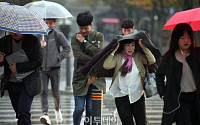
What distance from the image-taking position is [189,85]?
460cm

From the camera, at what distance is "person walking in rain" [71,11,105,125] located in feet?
19.1

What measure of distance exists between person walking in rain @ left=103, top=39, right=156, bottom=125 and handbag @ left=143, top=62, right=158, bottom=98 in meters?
0.09

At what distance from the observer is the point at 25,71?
5.30m

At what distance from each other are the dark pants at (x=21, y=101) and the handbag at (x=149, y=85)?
5.29 feet

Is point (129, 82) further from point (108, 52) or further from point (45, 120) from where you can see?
point (45, 120)

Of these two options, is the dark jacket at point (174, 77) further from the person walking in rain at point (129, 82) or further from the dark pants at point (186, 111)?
the person walking in rain at point (129, 82)

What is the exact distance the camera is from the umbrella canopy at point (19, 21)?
4902 mm

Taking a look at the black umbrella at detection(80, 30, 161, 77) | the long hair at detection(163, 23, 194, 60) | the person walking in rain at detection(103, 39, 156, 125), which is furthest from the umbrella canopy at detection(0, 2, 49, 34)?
the long hair at detection(163, 23, 194, 60)

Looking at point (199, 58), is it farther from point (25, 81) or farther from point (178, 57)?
point (25, 81)

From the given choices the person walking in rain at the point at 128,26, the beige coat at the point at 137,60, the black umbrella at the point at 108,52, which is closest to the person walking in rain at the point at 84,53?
the black umbrella at the point at 108,52

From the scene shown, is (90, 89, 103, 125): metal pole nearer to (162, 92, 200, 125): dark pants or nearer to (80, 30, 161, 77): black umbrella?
(80, 30, 161, 77): black umbrella

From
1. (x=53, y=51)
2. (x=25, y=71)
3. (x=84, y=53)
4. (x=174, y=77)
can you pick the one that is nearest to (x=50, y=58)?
(x=53, y=51)

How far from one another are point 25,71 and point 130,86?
1432 millimetres

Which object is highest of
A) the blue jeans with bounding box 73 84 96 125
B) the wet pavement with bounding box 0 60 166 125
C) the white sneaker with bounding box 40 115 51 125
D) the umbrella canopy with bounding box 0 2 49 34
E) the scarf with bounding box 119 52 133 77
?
the umbrella canopy with bounding box 0 2 49 34
